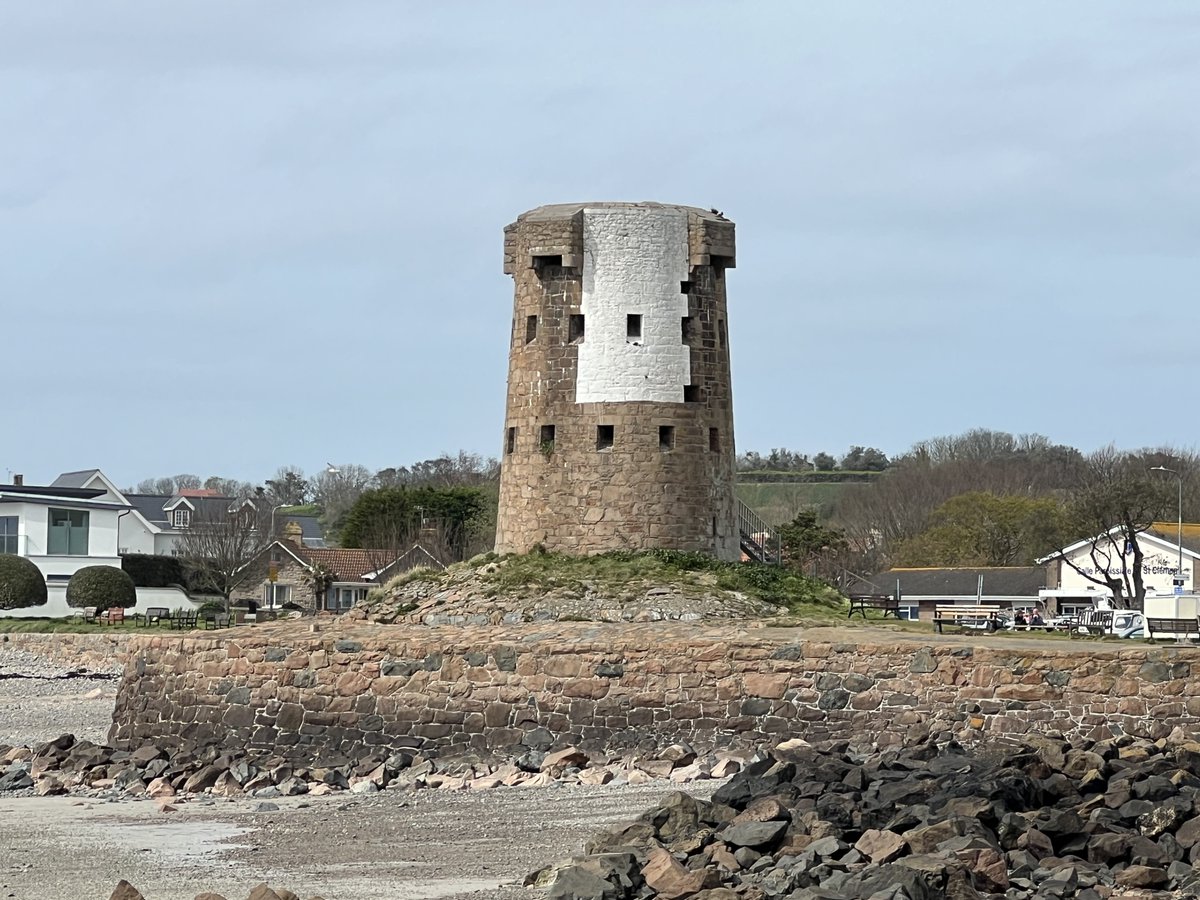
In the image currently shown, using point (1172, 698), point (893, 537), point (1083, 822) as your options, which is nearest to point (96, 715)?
point (1172, 698)

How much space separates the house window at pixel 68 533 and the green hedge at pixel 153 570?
217 cm

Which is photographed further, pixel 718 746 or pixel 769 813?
pixel 718 746

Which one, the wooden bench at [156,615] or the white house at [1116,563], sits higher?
the white house at [1116,563]

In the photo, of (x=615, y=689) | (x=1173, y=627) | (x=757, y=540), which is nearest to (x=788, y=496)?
(x=757, y=540)

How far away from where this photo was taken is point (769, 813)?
13.1 meters

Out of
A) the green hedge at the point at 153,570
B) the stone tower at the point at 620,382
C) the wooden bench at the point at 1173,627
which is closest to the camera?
the stone tower at the point at 620,382

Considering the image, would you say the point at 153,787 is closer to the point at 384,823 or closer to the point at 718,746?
the point at 384,823

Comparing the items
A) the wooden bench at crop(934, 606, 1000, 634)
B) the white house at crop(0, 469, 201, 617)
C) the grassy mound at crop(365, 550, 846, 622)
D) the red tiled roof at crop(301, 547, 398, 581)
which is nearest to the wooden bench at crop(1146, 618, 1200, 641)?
the wooden bench at crop(934, 606, 1000, 634)

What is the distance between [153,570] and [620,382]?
1287 inches

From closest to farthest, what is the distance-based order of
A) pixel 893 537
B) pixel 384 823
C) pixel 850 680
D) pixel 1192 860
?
pixel 1192 860 → pixel 384 823 → pixel 850 680 → pixel 893 537

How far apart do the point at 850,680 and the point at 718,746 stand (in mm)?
1465

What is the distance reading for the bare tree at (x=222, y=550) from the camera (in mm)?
54594

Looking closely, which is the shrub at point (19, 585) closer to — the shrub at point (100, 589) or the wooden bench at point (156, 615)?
the shrub at point (100, 589)

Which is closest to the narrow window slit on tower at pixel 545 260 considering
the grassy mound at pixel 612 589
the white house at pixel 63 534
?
the grassy mound at pixel 612 589
